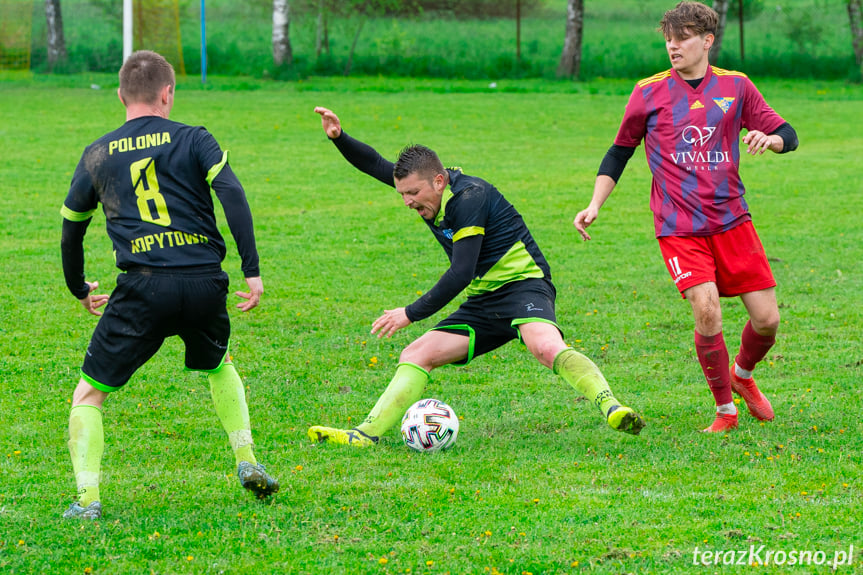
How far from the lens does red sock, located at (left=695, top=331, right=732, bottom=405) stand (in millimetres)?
6297

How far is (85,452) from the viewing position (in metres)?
4.84

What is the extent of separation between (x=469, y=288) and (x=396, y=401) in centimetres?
85

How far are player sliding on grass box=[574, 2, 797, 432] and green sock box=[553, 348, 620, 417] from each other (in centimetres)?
76

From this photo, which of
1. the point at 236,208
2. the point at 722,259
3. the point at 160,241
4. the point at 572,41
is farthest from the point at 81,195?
the point at 572,41

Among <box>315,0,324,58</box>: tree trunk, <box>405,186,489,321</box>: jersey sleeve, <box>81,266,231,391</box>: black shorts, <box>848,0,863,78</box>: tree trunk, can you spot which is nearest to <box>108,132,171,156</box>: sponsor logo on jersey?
<box>81,266,231,391</box>: black shorts

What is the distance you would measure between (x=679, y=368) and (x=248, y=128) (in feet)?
53.5

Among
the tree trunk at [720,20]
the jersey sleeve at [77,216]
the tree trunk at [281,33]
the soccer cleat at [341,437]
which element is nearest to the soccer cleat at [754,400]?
the soccer cleat at [341,437]

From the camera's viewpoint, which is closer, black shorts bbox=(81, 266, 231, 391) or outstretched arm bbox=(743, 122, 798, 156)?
black shorts bbox=(81, 266, 231, 391)

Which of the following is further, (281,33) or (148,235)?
(281,33)

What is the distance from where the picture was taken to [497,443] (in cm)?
626

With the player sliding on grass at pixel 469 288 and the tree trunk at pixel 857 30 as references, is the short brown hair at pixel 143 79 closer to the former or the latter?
the player sliding on grass at pixel 469 288

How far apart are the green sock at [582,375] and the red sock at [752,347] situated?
121 cm

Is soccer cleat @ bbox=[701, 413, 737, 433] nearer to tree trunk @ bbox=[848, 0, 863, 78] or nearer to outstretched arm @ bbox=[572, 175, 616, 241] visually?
outstretched arm @ bbox=[572, 175, 616, 241]

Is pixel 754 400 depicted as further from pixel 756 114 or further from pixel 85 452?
pixel 85 452
